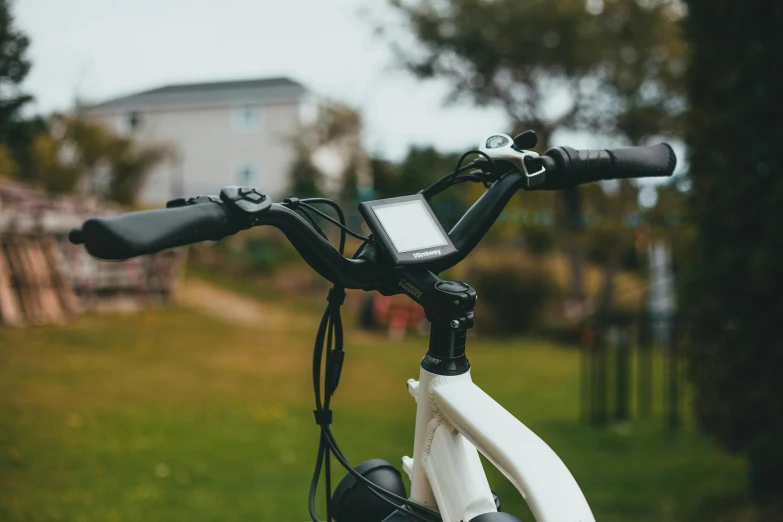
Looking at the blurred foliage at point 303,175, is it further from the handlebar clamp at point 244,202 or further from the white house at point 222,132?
the handlebar clamp at point 244,202

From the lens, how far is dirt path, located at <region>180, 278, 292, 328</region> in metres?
12.8

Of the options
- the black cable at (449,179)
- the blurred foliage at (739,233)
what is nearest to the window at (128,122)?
the blurred foliage at (739,233)

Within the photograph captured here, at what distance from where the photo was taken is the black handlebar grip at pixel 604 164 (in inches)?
68.6

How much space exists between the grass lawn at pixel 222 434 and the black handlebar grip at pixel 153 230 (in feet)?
10.3

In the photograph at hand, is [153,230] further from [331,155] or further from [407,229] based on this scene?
[331,155]

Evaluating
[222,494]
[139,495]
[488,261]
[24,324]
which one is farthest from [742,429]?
[488,261]

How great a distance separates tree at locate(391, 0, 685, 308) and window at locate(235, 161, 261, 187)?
22.9ft

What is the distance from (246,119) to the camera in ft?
73.4

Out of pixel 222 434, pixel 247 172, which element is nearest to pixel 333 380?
pixel 222 434

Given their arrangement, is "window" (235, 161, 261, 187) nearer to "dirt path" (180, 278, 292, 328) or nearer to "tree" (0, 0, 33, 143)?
"dirt path" (180, 278, 292, 328)

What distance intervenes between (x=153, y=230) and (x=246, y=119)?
21.9 m

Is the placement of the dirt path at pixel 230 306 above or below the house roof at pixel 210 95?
below

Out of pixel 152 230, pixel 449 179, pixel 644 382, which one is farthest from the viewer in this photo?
pixel 644 382

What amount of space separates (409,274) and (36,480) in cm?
386
